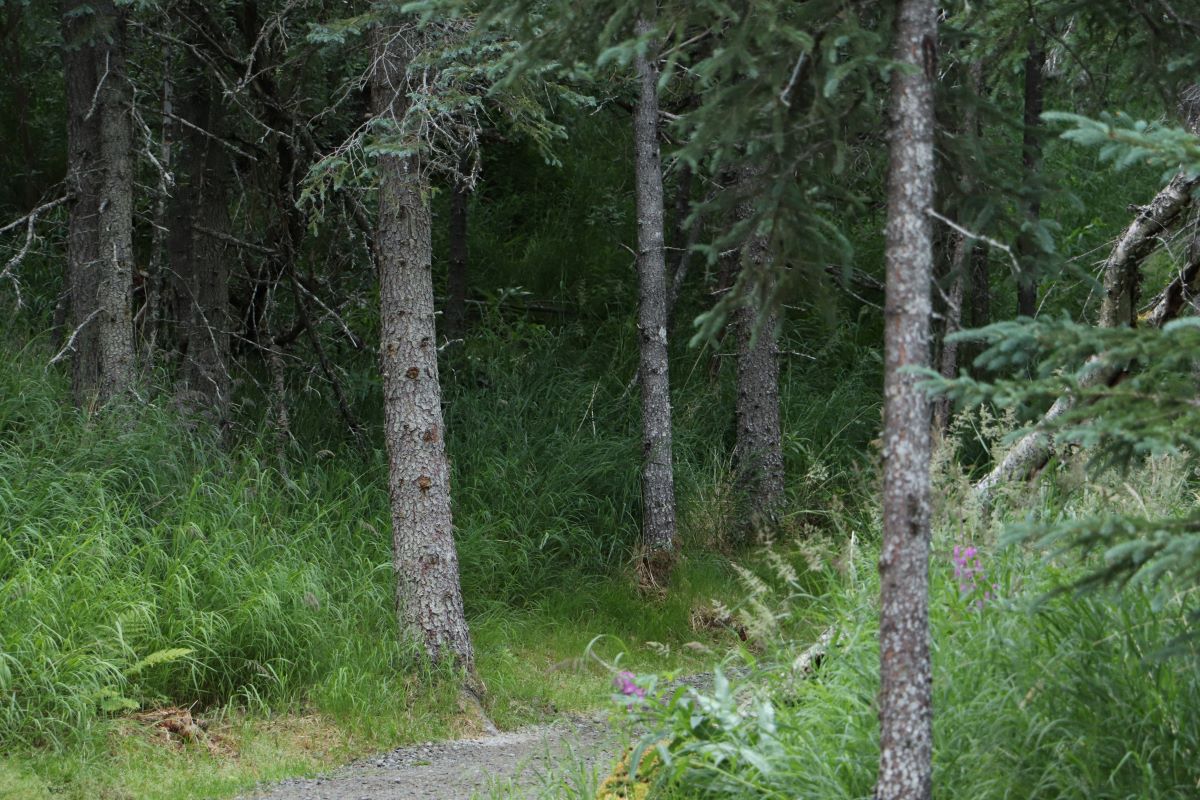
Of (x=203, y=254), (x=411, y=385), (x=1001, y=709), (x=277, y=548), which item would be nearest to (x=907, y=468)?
(x=1001, y=709)

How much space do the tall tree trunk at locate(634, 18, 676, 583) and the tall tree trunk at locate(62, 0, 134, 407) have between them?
412 centimetres

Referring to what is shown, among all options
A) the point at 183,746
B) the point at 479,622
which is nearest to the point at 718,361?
the point at 479,622

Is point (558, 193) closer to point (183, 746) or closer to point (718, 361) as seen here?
point (718, 361)

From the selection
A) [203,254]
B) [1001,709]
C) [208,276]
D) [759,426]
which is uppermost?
[203,254]

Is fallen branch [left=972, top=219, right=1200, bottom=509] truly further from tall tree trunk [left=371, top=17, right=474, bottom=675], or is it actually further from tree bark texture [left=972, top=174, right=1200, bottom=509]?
tall tree trunk [left=371, top=17, right=474, bottom=675]

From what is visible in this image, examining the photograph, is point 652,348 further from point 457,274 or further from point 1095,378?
point 1095,378

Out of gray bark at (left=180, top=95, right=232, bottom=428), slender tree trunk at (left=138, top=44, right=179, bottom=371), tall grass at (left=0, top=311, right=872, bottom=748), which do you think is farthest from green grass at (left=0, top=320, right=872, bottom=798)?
slender tree trunk at (left=138, top=44, right=179, bottom=371)

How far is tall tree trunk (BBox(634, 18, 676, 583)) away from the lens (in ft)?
34.7

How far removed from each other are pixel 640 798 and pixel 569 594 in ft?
17.8

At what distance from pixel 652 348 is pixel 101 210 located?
4.52 metres

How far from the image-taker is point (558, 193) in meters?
17.0

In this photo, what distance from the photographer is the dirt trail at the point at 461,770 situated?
20.9ft

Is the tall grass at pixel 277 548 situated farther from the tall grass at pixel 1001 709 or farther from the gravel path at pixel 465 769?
the tall grass at pixel 1001 709

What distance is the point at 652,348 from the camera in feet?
34.9
